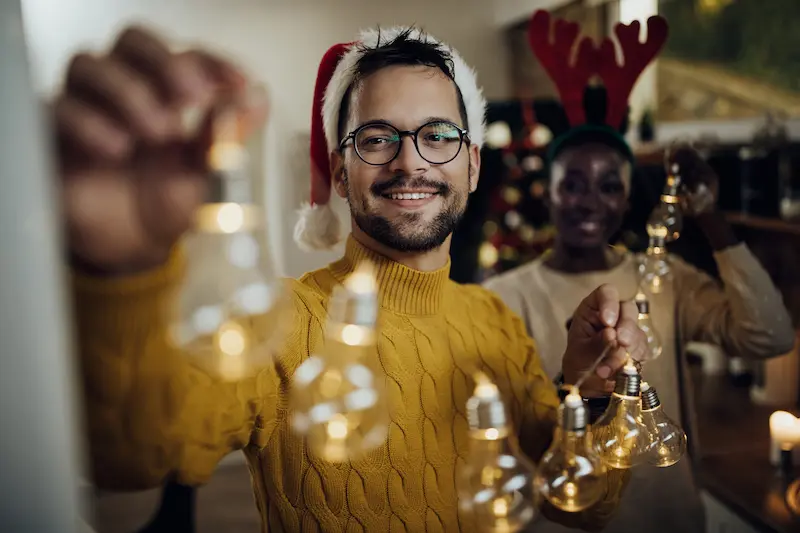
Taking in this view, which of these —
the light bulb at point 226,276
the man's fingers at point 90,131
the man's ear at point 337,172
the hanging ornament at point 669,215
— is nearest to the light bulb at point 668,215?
the hanging ornament at point 669,215

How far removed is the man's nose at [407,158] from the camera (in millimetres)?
649

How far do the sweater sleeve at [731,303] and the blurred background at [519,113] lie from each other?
3 cm

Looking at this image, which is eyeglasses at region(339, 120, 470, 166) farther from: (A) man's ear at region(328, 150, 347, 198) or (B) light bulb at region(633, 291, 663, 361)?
(B) light bulb at region(633, 291, 663, 361)

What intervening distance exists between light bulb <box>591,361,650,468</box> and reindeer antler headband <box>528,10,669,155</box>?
13.6 inches

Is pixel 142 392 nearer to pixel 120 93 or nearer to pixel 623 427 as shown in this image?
pixel 120 93

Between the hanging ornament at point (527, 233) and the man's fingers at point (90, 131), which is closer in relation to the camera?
the man's fingers at point (90, 131)

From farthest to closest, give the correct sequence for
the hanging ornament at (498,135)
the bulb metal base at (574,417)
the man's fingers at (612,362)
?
the hanging ornament at (498,135) < the man's fingers at (612,362) < the bulb metal base at (574,417)

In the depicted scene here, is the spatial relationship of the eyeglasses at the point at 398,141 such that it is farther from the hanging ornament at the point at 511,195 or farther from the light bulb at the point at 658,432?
the light bulb at the point at 658,432

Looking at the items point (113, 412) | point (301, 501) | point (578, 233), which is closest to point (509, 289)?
point (578, 233)

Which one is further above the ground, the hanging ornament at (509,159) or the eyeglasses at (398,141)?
the eyeglasses at (398,141)

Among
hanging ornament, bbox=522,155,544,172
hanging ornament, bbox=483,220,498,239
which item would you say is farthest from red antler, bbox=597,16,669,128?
hanging ornament, bbox=483,220,498,239

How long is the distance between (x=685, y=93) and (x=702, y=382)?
436 mm

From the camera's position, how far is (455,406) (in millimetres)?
746

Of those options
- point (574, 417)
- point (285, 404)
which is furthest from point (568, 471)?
point (285, 404)
